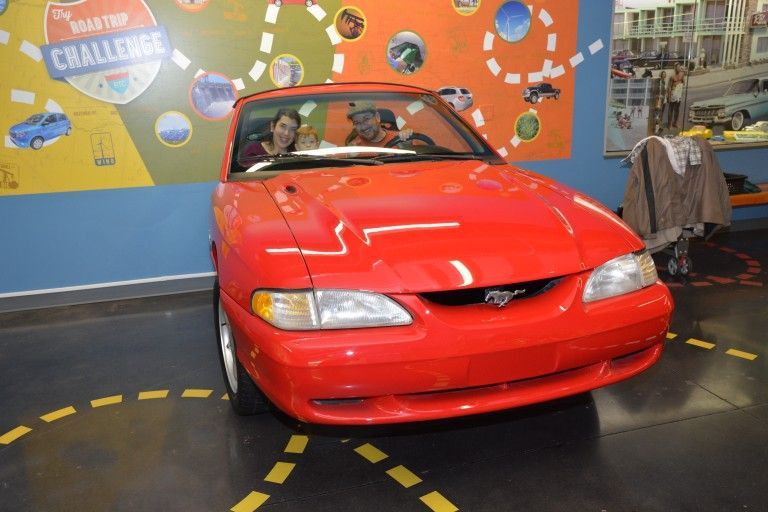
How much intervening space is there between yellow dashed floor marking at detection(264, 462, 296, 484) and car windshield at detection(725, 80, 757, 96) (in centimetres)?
579

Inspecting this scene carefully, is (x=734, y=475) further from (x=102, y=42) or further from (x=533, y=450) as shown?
(x=102, y=42)

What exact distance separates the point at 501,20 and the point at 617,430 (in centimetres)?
360

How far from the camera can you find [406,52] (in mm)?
4848

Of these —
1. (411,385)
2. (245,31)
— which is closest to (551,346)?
(411,385)

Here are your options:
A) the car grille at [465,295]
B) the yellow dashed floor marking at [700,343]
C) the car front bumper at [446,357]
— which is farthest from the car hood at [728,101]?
the car grille at [465,295]

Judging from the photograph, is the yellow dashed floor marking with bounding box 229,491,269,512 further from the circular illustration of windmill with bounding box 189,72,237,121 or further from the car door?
the car door

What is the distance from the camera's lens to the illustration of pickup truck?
204 inches

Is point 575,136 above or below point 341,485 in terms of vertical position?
above

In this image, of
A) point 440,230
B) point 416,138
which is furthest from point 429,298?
point 416,138

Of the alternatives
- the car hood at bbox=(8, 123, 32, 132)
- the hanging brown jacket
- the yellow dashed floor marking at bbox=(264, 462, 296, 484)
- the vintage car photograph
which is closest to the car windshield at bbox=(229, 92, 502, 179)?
the yellow dashed floor marking at bbox=(264, 462, 296, 484)

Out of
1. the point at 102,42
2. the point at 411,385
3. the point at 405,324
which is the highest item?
the point at 102,42

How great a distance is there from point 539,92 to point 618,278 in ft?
11.3

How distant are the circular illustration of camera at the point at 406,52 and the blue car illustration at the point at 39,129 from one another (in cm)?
240

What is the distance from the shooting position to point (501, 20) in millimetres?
5000
